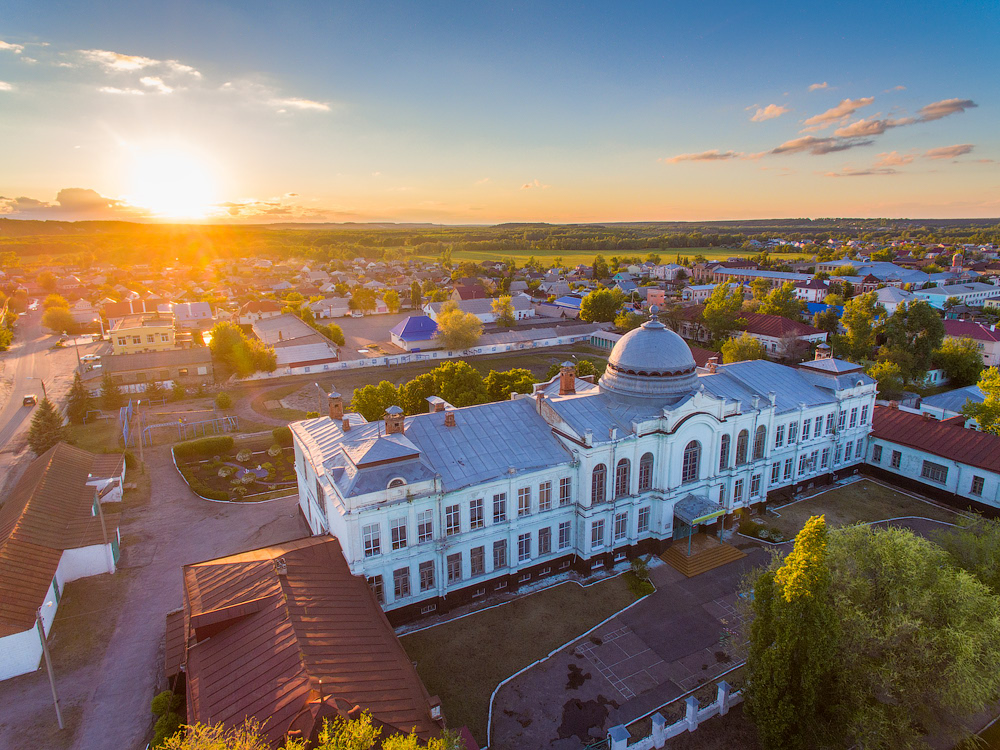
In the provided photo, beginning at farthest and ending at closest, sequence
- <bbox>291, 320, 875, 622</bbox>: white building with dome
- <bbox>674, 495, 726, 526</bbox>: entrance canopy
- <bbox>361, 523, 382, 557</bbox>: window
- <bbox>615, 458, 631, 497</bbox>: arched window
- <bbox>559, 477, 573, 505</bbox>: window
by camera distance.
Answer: <bbox>674, 495, 726, 526</bbox>: entrance canopy → <bbox>615, 458, 631, 497</bbox>: arched window → <bbox>559, 477, 573, 505</bbox>: window → <bbox>291, 320, 875, 622</bbox>: white building with dome → <bbox>361, 523, 382, 557</bbox>: window

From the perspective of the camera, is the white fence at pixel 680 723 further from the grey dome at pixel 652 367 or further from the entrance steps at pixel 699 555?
the grey dome at pixel 652 367

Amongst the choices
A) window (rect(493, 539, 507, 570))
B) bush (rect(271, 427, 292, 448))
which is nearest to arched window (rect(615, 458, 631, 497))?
window (rect(493, 539, 507, 570))

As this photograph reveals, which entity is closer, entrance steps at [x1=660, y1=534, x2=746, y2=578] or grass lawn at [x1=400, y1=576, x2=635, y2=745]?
grass lawn at [x1=400, y1=576, x2=635, y2=745]

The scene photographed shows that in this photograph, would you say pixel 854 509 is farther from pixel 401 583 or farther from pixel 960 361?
pixel 960 361

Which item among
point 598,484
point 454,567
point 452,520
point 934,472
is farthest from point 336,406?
point 934,472

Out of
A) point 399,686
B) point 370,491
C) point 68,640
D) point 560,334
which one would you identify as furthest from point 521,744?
point 560,334

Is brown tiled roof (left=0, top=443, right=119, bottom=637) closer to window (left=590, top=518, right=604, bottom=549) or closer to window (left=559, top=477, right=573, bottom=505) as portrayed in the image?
window (left=559, top=477, right=573, bottom=505)
